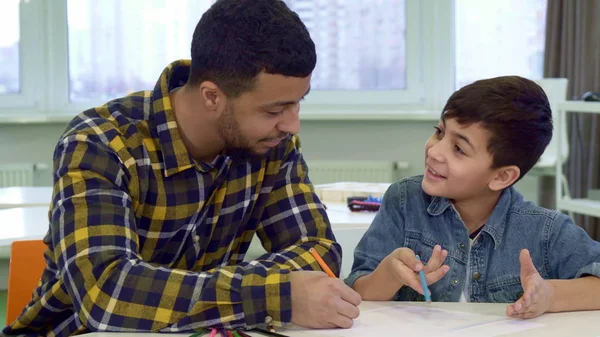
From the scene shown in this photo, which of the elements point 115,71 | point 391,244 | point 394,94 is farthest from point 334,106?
point 391,244

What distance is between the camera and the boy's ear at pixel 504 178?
5.52 ft

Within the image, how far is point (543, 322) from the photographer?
1.39m

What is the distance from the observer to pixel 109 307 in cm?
133

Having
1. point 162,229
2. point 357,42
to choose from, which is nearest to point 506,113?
point 162,229

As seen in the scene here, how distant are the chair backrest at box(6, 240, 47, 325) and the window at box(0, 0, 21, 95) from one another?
369cm

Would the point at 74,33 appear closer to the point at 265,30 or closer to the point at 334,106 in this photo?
the point at 334,106

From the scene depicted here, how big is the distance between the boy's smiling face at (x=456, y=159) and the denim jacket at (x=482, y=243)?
0.05m

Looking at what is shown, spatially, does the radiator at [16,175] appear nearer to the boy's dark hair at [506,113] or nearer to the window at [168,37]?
the window at [168,37]

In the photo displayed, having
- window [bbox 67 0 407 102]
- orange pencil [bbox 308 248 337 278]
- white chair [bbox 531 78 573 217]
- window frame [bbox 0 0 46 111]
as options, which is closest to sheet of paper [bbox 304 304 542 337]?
orange pencil [bbox 308 248 337 278]

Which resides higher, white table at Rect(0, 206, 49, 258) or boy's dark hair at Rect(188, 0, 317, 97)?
boy's dark hair at Rect(188, 0, 317, 97)

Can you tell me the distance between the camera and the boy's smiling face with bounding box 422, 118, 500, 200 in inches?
64.5

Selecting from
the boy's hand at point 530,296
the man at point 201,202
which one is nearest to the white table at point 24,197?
the man at point 201,202

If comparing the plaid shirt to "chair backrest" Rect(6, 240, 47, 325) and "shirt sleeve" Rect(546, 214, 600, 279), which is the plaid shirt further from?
"shirt sleeve" Rect(546, 214, 600, 279)

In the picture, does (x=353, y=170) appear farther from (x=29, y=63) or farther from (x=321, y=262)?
(x=321, y=262)
